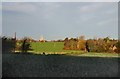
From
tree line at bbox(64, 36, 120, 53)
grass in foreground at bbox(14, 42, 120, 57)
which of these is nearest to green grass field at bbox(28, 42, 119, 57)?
grass in foreground at bbox(14, 42, 120, 57)

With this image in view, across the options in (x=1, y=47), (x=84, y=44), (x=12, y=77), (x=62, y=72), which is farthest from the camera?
(x=84, y=44)

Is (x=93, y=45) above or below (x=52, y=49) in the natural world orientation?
above

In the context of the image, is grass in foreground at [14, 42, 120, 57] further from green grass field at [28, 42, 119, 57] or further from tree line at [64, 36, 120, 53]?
tree line at [64, 36, 120, 53]

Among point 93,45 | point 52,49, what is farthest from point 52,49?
point 93,45

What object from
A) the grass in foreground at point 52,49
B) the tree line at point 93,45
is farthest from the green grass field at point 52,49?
the tree line at point 93,45

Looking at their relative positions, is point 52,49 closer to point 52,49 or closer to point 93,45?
point 52,49

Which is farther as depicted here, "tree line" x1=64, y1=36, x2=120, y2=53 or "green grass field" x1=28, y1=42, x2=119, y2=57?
"tree line" x1=64, y1=36, x2=120, y2=53

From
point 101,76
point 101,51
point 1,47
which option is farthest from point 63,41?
point 101,76

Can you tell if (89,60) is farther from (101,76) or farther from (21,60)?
(21,60)

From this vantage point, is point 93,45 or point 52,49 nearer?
point 52,49

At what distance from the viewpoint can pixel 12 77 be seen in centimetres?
616

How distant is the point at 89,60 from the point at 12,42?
8.61ft

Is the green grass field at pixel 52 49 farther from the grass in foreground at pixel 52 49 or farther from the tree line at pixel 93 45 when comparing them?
Result: the tree line at pixel 93 45

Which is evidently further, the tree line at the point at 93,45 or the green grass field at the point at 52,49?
the tree line at the point at 93,45
